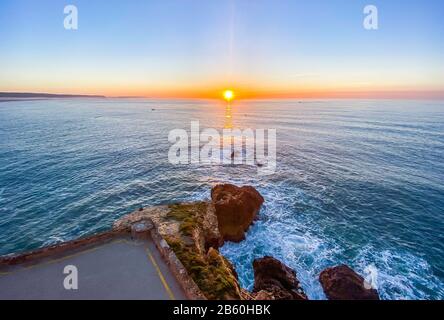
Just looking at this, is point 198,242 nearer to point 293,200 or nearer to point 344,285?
point 344,285

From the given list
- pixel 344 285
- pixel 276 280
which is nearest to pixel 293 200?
pixel 344 285

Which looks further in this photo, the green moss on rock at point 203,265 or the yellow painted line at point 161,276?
the green moss on rock at point 203,265

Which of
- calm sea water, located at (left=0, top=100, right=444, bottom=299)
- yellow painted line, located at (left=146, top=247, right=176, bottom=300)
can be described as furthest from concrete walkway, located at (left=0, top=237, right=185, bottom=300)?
calm sea water, located at (left=0, top=100, right=444, bottom=299)

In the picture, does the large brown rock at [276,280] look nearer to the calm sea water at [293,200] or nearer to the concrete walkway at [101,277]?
the calm sea water at [293,200]

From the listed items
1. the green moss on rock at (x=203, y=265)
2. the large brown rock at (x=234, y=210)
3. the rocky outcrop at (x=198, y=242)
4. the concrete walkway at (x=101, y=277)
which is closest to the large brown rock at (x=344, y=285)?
the rocky outcrop at (x=198, y=242)

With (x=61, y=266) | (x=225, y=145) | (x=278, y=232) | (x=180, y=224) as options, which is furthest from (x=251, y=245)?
(x=225, y=145)

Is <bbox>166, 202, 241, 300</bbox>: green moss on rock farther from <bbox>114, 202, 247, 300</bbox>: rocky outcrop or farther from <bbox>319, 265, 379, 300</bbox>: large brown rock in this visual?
<bbox>319, 265, 379, 300</bbox>: large brown rock
